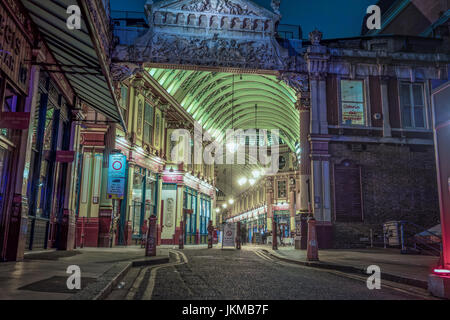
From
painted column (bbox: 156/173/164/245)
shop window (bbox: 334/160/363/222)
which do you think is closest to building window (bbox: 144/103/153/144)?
painted column (bbox: 156/173/164/245)

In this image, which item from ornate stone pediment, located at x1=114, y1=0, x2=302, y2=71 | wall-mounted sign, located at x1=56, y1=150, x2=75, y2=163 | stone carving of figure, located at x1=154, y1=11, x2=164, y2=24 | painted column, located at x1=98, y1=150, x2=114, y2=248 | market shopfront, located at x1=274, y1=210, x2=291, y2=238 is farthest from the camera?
market shopfront, located at x1=274, y1=210, x2=291, y2=238

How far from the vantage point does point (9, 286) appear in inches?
188

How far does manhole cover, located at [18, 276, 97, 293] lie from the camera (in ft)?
15.2

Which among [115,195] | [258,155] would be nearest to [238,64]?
[115,195]

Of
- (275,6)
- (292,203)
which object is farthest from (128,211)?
(292,203)

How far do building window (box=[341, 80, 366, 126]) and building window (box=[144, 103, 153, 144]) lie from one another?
11.5 metres

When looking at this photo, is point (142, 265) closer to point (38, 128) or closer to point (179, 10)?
point (38, 128)

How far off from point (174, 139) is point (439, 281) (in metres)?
24.7

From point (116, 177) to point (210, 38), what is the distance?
832 cm

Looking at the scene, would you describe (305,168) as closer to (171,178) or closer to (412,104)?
(412,104)

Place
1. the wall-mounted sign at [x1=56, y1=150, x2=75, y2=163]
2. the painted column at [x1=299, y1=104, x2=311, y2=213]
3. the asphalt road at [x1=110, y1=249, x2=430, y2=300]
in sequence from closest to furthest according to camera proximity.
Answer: the asphalt road at [x1=110, y1=249, x2=430, y2=300], the wall-mounted sign at [x1=56, y1=150, x2=75, y2=163], the painted column at [x1=299, y1=104, x2=311, y2=213]

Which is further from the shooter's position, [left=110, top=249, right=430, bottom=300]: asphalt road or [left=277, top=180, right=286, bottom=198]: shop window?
[left=277, top=180, right=286, bottom=198]: shop window

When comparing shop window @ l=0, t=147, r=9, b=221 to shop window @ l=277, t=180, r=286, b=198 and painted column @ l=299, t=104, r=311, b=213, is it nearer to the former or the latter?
painted column @ l=299, t=104, r=311, b=213

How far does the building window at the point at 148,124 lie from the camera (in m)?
24.3
